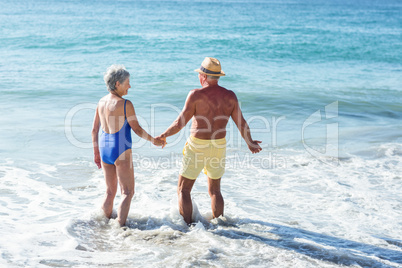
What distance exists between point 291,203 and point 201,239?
183 centimetres

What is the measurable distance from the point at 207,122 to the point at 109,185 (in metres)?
1.26

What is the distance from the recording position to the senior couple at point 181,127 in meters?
4.48

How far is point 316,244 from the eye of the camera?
4711 mm

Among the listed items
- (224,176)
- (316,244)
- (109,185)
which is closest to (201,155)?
(109,185)

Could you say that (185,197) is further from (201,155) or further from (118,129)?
(118,129)

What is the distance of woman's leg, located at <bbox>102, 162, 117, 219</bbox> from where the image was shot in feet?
15.5

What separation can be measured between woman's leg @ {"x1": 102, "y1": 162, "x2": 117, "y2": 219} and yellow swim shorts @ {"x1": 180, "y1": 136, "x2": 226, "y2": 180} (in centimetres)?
74

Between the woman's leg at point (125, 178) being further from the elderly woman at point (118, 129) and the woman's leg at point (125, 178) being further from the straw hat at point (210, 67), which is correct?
the straw hat at point (210, 67)

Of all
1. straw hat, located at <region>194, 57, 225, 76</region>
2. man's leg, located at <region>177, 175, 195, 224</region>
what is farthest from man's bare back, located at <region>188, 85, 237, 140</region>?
man's leg, located at <region>177, 175, 195, 224</region>

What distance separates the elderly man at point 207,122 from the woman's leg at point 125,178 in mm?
511

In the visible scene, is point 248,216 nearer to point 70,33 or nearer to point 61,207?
point 61,207

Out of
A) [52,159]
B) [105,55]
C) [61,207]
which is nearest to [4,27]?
[105,55]

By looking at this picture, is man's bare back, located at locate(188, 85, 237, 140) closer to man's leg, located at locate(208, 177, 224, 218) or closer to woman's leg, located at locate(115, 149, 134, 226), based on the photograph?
man's leg, located at locate(208, 177, 224, 218)

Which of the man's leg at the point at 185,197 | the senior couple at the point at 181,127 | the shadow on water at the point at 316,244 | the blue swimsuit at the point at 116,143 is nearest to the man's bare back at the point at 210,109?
the senior couple at the point at 181,127
